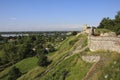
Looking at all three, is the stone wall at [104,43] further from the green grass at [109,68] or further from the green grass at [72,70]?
the green grass at [72,70]

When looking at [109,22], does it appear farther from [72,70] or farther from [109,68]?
[109,68]

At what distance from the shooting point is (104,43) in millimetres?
40062

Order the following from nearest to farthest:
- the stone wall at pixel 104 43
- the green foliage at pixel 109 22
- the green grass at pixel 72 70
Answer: the stone wall at pixel 104 43
the green grass at pixel 72 70
the green foliage at pixel 109 22

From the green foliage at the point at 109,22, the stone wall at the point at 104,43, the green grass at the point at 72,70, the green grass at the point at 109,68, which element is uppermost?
the green foliage at the point at 109,22

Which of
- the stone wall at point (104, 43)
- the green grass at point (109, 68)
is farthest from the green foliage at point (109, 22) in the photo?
the green grass at point (109, 68)

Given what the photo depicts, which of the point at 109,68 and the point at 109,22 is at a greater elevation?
the point at 109,22

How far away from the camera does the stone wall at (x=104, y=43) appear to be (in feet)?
124

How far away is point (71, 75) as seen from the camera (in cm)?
4006

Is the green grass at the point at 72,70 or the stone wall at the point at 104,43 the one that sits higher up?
the stone wall at the point at 104,43

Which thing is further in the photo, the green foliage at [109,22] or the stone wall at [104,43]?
the green foliage at [109,22]

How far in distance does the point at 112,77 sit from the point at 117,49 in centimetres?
642

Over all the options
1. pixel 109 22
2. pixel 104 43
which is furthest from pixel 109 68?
pixel 109 22

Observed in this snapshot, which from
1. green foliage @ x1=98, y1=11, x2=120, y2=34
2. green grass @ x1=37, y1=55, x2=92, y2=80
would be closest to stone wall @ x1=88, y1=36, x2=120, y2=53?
green grass @ x1=37, y1=55, x2=92, y2=80

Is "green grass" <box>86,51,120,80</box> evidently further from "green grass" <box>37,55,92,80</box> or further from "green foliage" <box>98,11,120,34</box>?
"green foliage" <box>98,11,120,34</box>
